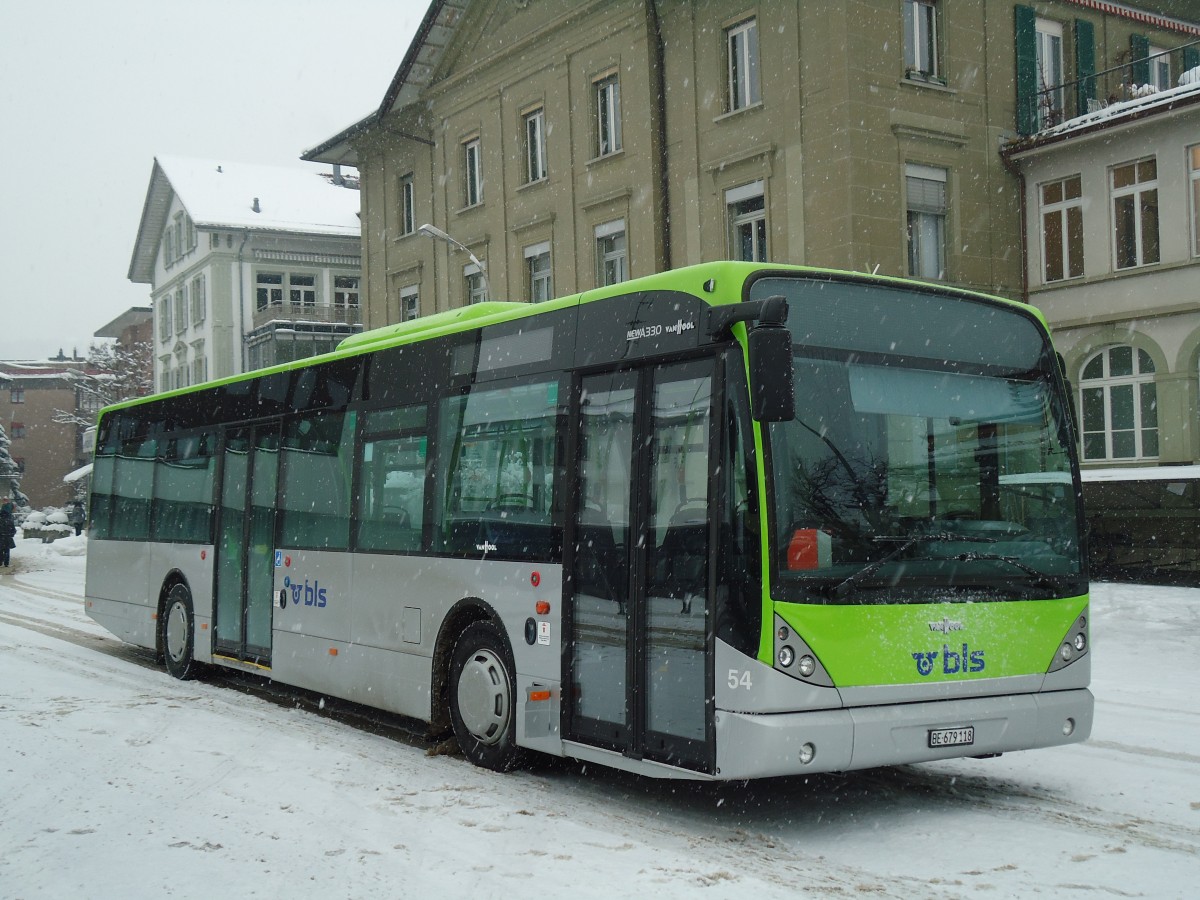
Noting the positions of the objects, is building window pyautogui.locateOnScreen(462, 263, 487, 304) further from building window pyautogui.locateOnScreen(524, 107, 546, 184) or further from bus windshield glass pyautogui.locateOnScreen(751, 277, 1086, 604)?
bus windshield glass pyautogui.locateOnScreen(751, 277, 1086, 604)

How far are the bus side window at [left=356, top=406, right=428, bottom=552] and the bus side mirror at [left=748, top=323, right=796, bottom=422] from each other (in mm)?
4010

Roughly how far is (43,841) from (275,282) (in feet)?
169

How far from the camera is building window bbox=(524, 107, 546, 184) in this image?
31016 millimetres

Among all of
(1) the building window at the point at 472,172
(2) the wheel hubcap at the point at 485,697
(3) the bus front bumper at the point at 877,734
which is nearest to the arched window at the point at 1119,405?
(1) the building window at the point at 472,172

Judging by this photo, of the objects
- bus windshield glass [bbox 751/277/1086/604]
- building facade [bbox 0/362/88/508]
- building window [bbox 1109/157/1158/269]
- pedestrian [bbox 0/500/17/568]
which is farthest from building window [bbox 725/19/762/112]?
building facade [bbox 0/362/88/508]

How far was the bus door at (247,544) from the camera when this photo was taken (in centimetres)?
1268

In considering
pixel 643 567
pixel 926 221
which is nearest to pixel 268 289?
pixel 926 221

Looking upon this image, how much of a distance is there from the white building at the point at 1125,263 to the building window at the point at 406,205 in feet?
55.2

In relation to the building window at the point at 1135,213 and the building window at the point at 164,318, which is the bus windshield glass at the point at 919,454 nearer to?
Answer: the building window at the point at 1135,213

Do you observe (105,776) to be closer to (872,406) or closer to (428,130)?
(872,406)

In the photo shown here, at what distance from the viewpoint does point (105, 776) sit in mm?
8484

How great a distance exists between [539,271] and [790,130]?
844cm

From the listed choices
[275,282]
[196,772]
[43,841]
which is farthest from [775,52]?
[275,282]

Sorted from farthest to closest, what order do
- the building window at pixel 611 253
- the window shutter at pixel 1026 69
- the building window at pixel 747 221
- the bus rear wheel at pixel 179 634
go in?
the building window at pixel 611 253 < the window shutter at pixel 1026 69 < the building window at pixel 747 221 < the bus rear wheel at pixel 179 634
